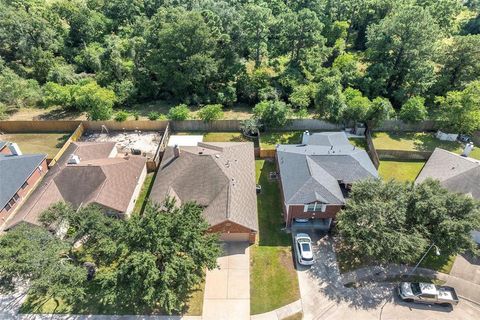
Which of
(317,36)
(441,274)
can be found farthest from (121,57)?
(441,274)

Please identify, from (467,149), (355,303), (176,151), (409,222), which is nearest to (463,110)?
(467,149)

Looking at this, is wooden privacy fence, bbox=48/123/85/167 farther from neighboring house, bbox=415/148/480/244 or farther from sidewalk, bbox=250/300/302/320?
neighboring house, bbox=415/148/480/244

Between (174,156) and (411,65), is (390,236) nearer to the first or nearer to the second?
(174,156)

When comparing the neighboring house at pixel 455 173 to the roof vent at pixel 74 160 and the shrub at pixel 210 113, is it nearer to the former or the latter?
the shrub at pixel 210 113

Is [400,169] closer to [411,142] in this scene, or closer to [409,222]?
[411,142]

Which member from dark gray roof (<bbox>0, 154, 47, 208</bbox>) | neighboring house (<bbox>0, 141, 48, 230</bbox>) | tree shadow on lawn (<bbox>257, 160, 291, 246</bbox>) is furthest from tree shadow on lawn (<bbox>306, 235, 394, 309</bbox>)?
dark gray roof (<bbox>0, 154, 47, 208</bbox>)
